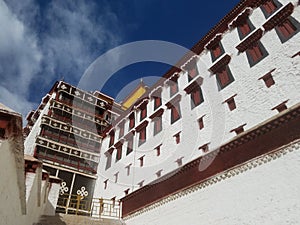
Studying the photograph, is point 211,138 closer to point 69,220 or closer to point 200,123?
point 200,123

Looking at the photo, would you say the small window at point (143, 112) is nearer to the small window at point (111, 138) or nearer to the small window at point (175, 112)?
the small window at point (175, 112)

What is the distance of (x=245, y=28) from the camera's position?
16.7 meters

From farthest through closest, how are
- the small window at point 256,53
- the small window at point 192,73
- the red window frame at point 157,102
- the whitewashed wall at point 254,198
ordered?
the red window frame at point 157,102 < the small window at point 192,73 < the small window at point 256,53 < the whitewashed wall at point 254,198

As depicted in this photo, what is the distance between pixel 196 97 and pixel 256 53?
15.9 feet

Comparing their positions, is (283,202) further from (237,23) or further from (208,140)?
(237,23)

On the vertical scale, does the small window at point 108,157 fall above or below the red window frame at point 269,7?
below

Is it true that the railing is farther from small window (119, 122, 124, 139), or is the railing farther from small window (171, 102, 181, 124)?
small window (171, 102, 181, 124)

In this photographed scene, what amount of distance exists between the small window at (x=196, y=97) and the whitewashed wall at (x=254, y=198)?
26.3ft

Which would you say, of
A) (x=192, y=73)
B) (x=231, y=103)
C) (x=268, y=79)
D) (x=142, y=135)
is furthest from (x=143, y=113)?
(x=268, y=79)

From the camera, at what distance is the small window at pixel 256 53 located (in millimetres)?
14828

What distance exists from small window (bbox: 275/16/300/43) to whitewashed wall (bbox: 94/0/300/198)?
0.24 meters

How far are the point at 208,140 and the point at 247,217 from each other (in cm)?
741

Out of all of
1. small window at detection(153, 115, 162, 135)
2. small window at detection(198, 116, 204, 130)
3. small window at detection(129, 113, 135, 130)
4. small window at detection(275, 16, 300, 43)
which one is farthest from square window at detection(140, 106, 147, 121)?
small window at detection(275, 16, 300, 43)

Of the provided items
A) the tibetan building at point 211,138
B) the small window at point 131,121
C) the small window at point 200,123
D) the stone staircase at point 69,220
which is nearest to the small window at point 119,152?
the tibetan building at point 211,138
